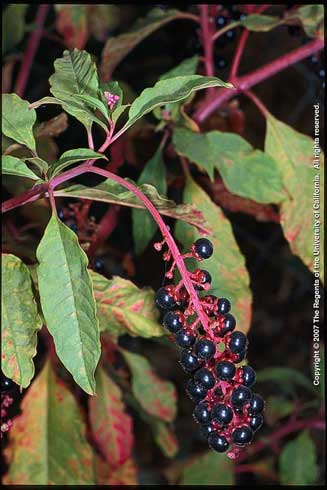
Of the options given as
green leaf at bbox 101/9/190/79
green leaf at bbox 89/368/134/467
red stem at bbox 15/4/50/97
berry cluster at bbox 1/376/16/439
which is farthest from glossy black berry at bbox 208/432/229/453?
red stem at bbox 15/4/50/97

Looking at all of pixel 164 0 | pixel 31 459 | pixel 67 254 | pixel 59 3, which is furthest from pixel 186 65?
pixel 31 459

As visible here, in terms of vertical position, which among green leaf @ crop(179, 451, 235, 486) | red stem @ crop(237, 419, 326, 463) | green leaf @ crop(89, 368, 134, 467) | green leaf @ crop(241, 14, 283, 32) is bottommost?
green leaf @ crop(179, 451, 235, 486)

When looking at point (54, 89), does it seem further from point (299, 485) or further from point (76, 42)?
point (299, 485)

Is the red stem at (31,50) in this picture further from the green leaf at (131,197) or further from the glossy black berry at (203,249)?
the glossy black berry at (203,249)

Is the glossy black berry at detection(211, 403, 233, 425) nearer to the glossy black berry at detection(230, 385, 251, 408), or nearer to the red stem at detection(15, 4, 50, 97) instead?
→ the glossy black berry at detection(230, 385, 251, 408)

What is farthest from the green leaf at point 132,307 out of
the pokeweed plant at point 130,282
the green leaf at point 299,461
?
the green leaf at point 299,461

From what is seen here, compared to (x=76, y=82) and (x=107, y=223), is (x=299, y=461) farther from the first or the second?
(x=76, y=82)
